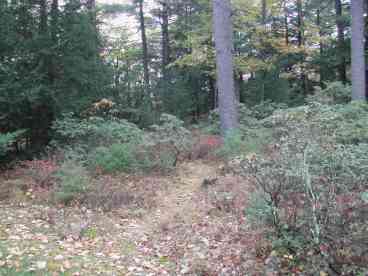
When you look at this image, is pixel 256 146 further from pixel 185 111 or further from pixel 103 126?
pixel 185 111

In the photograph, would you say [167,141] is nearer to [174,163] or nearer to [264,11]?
[174,163]

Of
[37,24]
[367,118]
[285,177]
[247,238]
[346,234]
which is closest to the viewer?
[346,234]

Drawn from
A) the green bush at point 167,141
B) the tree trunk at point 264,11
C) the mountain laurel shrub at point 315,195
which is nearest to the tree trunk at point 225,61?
the green bush at point 167,141

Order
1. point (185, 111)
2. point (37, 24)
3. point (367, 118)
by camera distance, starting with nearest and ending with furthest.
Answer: point (367, 118) < point (37, 24) < point (185, 111)

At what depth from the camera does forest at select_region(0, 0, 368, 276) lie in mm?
4582

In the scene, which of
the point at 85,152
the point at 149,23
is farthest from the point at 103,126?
the point at 149,23

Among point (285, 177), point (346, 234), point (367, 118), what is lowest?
point (346, 234)

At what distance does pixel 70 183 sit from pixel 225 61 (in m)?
6.31

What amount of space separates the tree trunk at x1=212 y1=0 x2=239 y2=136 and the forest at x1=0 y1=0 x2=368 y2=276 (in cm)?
3

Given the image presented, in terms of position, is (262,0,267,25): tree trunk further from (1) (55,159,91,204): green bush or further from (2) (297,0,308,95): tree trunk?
(1) (55,159,91,204): green bush

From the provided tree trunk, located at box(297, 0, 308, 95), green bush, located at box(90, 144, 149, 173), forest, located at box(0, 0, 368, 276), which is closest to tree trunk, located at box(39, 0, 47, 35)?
forest, located at box(0, 0, 368, 276)

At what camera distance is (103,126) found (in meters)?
10.1

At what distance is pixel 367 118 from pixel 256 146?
2.73 meters

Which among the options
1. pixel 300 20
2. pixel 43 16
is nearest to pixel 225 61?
pixel 43 16
